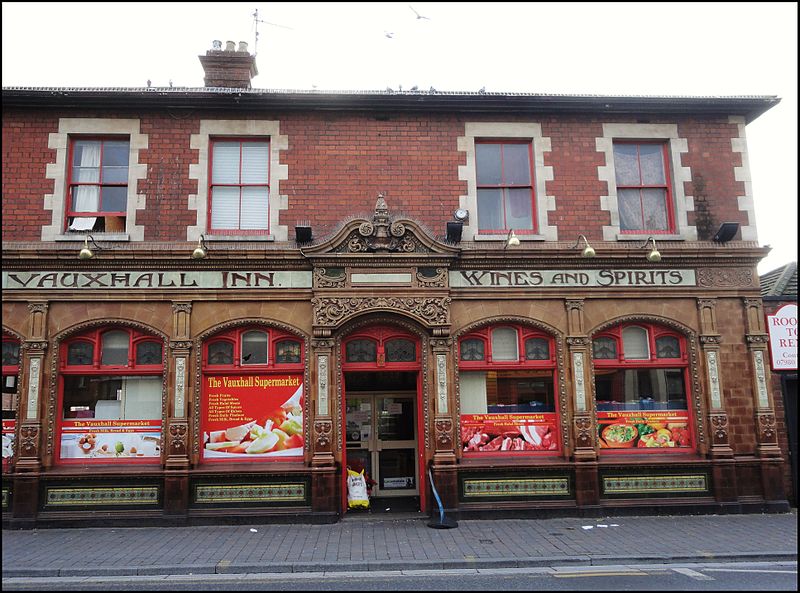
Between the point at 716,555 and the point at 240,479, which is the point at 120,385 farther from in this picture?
the point at 716,555

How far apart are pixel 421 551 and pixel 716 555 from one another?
4.16m

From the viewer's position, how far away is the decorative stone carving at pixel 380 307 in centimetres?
1148

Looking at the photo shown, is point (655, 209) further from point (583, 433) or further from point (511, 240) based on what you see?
point (583, 433)

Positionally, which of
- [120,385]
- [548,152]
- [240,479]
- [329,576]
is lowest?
[329,576]

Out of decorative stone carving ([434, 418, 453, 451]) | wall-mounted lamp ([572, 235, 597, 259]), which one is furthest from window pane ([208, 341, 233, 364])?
wall-mounted lamp ([572, 235, 597, 259])

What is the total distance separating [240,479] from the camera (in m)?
11.1

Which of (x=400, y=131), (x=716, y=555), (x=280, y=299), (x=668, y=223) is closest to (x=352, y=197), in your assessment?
(x=400, y=131)

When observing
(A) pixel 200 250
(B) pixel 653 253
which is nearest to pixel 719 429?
(B) pixel 653 253

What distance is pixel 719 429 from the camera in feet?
38.3

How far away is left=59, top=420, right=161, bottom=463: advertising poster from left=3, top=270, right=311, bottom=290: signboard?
254cm

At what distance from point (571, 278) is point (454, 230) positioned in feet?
8.22

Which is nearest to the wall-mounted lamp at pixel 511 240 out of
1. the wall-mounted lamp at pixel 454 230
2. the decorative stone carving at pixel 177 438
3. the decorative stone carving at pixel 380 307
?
the wall-mounted lamp at pixel 454 230

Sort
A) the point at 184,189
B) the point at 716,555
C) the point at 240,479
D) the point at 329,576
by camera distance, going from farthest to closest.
Result: the point at 184,189
the point at 240,479
the point at 716,555
the point at 329,576

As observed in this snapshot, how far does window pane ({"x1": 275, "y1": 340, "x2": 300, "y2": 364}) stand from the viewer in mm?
11703
